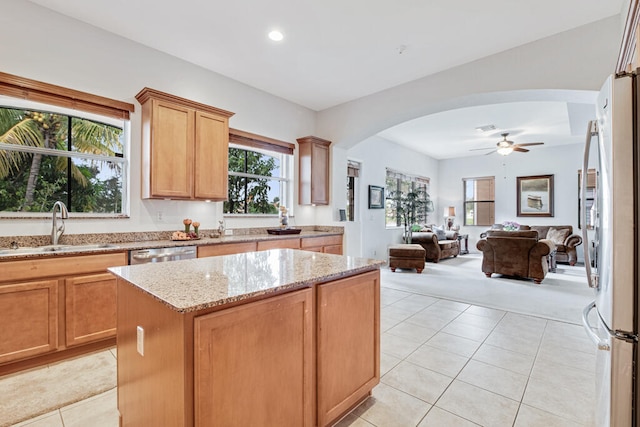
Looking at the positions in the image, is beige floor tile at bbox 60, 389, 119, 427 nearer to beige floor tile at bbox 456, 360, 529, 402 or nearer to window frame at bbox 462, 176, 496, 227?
beige floor tile at bbox 456, 360, 529, 402

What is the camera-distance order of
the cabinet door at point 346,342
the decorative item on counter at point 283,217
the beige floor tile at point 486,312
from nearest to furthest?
the cabinet door at point 346,342 → the beige floor tile at point 486,312 → the decorative item on counter at point 283,217

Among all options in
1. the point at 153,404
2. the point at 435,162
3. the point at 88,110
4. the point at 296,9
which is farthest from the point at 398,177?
the point at 153,404

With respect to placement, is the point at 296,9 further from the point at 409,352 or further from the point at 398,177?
the point at 398,177

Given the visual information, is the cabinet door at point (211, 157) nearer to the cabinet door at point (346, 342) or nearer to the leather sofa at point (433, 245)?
the cabinet door at point (346, 342)

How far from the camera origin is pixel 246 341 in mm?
1219

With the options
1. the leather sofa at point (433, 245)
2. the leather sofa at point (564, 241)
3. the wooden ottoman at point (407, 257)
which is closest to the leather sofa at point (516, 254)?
the wooden ottoman at point (407, 257)

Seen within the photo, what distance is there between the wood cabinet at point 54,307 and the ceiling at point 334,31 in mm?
2305

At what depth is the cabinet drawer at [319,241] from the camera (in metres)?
4.45

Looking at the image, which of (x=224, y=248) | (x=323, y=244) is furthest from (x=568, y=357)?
(x=224, y=248)

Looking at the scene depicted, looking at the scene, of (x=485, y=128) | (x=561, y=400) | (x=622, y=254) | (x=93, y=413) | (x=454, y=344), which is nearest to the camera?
(x=622, y=254)

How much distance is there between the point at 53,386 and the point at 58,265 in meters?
0.87

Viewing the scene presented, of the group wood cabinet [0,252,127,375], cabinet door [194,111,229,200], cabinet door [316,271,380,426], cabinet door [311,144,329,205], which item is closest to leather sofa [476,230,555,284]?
cabinet door [311,144,329,205]

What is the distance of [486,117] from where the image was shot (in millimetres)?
5832

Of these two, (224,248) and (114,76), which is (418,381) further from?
(114,76)
